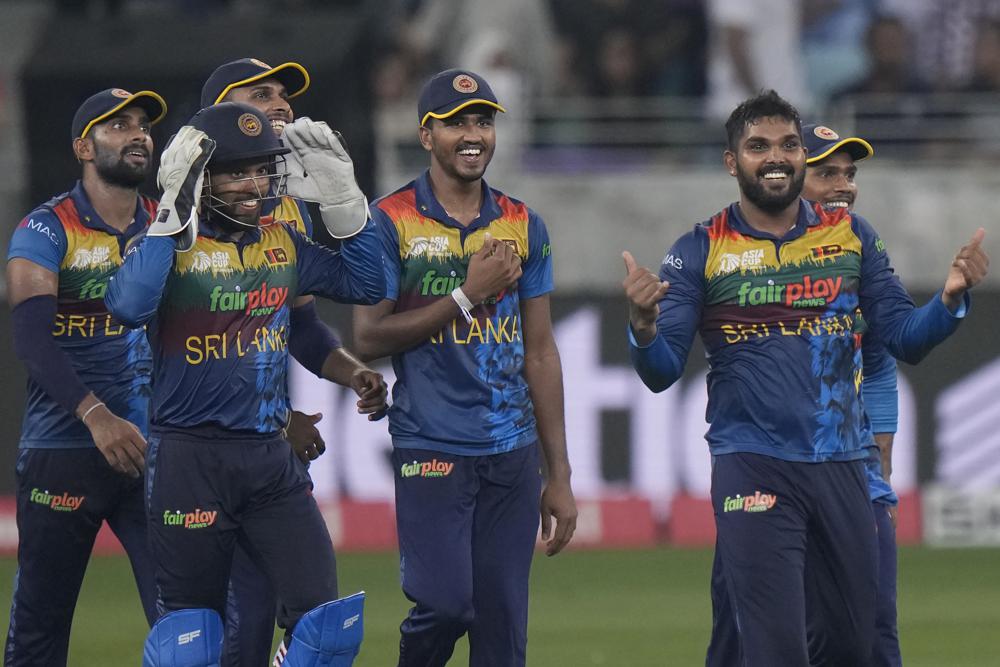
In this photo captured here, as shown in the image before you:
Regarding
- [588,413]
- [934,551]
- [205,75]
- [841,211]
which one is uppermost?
[205,75]

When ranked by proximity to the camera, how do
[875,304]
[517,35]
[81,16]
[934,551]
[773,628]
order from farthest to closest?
[517,35]
[81,16]
[934,551]
[875,304]
[773,628]

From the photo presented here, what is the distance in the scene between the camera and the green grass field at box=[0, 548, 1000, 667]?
32.2 ft

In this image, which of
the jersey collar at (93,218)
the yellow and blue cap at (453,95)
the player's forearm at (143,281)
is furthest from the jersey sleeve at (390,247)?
the player's forearm at (143,281)

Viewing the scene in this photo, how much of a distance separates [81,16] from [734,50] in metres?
5.11

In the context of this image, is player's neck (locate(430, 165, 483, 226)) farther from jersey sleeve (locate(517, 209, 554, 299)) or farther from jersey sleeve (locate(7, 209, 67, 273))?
jersey sleeve (locate(7, 209, 67, 273))

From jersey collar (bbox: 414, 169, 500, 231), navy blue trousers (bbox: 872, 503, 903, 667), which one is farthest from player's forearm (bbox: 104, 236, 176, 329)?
navy blue trousers (bbox: 872, 503, 903, 667)

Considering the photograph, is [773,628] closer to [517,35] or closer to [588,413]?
[588,413]

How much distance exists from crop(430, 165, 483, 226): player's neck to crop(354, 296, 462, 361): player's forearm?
0.37 metres

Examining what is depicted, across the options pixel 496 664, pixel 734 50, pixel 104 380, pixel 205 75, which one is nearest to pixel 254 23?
pixel 205 75

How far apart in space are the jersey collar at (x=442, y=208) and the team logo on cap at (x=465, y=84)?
1.32 feet

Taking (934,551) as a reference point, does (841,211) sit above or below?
above

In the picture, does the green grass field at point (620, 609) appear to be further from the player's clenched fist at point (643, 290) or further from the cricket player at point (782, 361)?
the player's clenched fist at point (643, 290)

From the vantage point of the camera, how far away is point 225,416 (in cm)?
649

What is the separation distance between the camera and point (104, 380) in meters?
7.44
